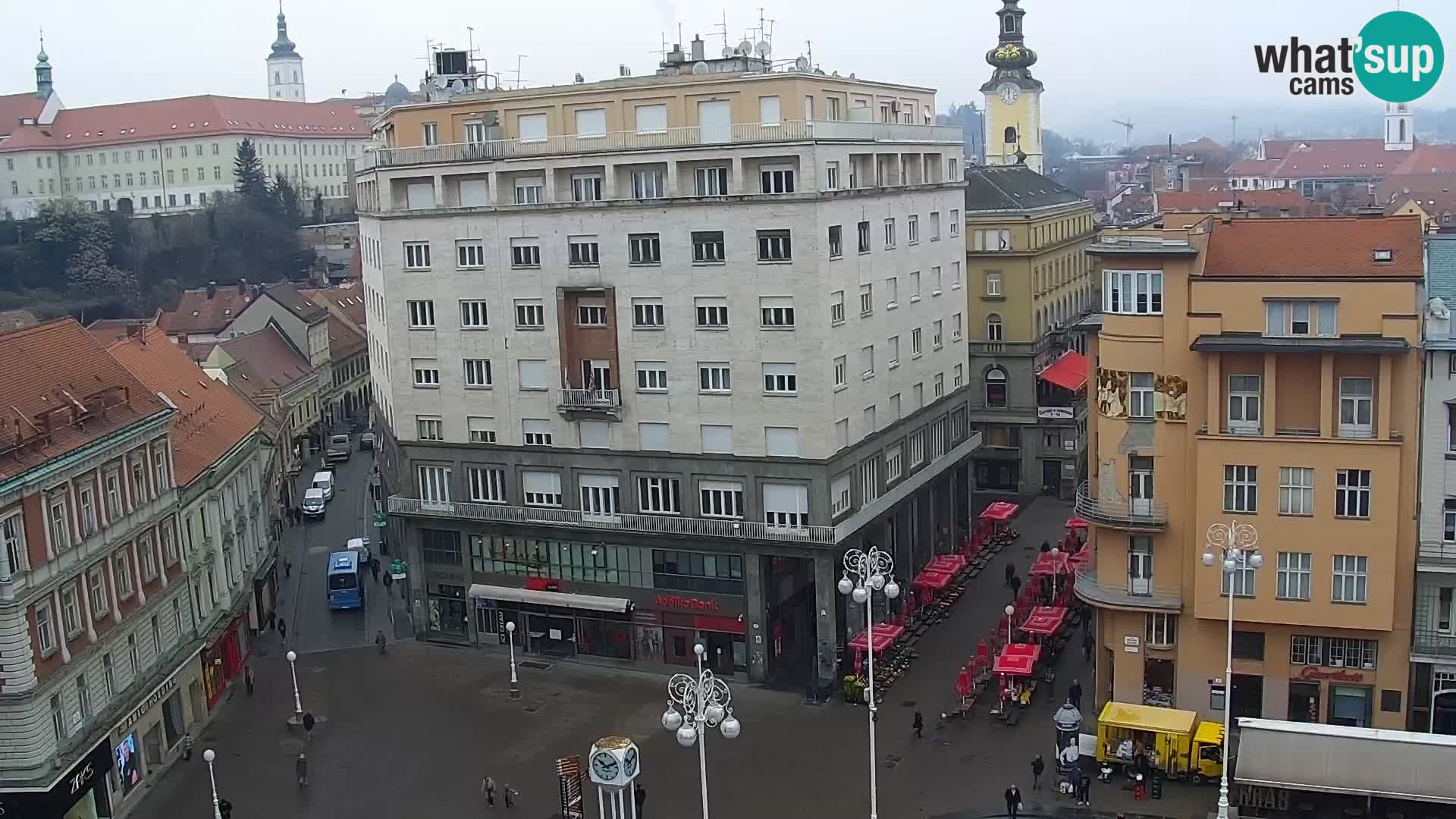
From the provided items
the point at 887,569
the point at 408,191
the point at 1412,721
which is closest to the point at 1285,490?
the point at 1412,721

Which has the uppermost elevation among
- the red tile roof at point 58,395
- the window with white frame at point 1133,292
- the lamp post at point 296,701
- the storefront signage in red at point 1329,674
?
the window with white frame at point 1133,292

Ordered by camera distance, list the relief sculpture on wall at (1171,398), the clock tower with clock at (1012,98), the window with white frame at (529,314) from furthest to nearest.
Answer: the clock tower with clock at (1012,98), the window with white frame at (529,314), the relief sculpture on wall at (1171,398)

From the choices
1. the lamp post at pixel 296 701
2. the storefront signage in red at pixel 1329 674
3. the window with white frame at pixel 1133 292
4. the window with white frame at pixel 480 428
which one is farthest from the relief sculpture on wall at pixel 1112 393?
the lamp post at pixel 296 701

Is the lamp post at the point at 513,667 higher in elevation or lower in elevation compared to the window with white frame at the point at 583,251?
lower

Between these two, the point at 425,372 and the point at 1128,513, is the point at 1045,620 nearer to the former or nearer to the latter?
the point at 1128,513

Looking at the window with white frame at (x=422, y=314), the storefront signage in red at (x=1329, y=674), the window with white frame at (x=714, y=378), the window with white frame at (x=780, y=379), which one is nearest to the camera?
the storefront signage in red at (x=1329, y=674)

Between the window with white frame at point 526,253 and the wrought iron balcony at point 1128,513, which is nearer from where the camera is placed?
the wrought iron balcony at point 1128,513

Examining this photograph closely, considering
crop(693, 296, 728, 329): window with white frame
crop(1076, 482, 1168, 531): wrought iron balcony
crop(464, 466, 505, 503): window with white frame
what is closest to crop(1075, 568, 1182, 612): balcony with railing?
crop(1076, 482, 1168, 531): wrought iron balcony

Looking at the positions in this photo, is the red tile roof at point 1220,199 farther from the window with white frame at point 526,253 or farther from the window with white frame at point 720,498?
the window with white frame at point 526,253

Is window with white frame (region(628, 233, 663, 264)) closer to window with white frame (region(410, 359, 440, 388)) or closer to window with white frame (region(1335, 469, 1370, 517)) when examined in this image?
window with white frame (region(410, 359, 440, 388))
